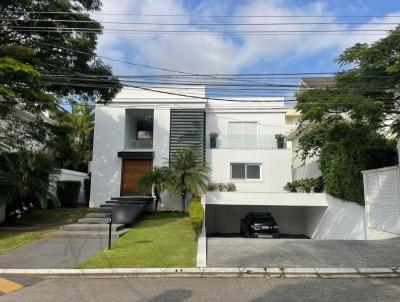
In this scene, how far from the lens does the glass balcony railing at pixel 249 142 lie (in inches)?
835

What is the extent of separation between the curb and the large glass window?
13215 mm

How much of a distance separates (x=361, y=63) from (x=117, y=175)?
45.4ft

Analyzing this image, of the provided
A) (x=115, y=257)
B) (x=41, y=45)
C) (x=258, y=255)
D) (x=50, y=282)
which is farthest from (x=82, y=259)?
(x=41, y=45)

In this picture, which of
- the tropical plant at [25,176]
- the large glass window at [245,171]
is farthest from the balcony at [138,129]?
the tropical plant at [25,176]

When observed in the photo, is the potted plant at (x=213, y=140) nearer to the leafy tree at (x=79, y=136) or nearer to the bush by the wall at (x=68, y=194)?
the bush by the wall at (x=68, y=194)

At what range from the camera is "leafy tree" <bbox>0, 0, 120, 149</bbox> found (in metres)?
12.5

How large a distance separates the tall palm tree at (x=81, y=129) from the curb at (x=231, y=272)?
22.8m

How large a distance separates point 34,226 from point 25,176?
2113mm

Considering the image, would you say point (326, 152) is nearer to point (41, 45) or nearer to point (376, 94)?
point (376, 94)

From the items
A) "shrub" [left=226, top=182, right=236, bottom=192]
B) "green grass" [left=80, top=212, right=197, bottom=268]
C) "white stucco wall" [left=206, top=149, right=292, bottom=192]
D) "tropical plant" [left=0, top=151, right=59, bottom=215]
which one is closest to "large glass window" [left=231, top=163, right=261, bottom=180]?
"white stucco wall" [left=206, top=149, right=292, bottom=192]

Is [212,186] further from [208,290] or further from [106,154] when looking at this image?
[208,290]

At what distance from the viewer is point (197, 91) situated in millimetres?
21328

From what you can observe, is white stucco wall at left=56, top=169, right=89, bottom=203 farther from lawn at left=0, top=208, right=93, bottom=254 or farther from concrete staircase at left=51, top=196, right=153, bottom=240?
concrete staircase at left=51, top=196, right=153, bottom=240

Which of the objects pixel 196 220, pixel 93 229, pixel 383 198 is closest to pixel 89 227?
pixel 93 229
